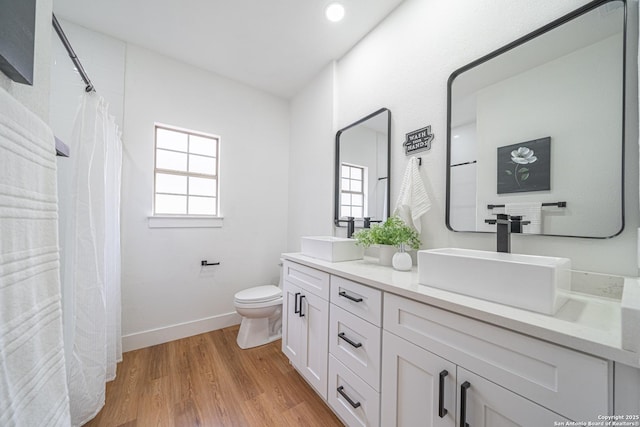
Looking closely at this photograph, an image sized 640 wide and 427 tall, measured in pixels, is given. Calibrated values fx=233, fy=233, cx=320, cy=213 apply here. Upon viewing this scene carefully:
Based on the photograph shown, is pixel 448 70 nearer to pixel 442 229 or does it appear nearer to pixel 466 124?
pixel 466 124

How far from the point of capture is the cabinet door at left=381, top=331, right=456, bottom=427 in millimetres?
825

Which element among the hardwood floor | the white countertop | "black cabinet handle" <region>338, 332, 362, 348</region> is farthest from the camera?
the hardwood floor

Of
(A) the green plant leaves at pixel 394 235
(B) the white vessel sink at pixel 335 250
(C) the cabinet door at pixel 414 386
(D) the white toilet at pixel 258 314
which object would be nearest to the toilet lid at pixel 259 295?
(D) the white toilet at pixel 258 314

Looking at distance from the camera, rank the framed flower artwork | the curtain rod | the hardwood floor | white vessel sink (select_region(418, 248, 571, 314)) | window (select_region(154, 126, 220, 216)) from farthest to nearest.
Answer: window (select_region(154, 126, 220, 216)) < the hardwood floor < the framed flower artwork < the curtain rod < white vessel sink (select_region(418, 248, 571, 314))

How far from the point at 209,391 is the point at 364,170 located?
1979 mm

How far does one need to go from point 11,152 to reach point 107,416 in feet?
5.63

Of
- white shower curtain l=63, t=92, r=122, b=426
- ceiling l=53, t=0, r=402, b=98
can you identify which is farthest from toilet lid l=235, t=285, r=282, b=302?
ceiling l=53, t=0, r=402, b=98

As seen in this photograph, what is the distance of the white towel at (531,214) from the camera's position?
1.06m

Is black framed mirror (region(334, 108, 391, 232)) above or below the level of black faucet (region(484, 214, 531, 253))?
above

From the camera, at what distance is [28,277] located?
52 cm

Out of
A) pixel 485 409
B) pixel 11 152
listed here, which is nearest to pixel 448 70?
pixel 485 409

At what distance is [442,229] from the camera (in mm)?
1413

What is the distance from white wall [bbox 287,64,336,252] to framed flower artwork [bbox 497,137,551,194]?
1.32m

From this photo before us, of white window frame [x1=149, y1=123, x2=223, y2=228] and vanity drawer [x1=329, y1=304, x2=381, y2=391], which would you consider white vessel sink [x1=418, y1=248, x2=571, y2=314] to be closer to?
vanity drawer [x1=329, y1=304, x2=381, y2=391]
